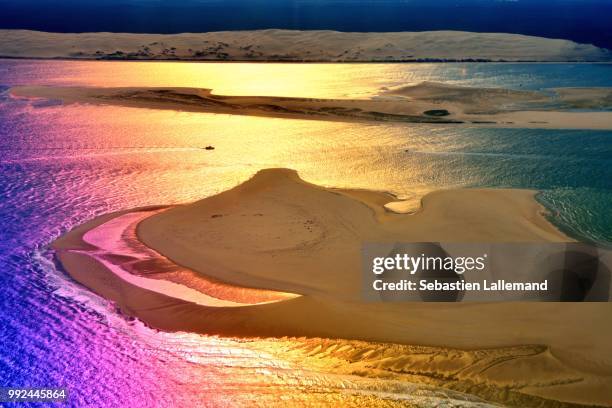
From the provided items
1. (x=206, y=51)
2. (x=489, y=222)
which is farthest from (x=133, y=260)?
(x=206, y=51)

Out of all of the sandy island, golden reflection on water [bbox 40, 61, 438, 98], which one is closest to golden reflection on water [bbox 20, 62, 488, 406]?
golden reflection on water [bbox 40, 61, 438, 98]

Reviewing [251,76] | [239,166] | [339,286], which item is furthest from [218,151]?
[251,76]

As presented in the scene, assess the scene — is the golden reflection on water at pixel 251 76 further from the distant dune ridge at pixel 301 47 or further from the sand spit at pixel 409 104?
the distant dune ridge at pixel 301 47

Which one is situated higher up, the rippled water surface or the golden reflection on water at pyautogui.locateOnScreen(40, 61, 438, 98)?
the golden reflection on water at pyautogui.locateOnScreen(40, 61, 438, 98)

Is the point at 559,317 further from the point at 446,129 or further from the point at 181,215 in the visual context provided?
the point at 446,129

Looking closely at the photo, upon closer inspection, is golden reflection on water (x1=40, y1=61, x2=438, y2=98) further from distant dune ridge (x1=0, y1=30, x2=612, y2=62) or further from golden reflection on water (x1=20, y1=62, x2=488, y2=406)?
distant dune ridge (x1=0, y1=30, x2=612, y2=62)

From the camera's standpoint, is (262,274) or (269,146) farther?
(269,146)

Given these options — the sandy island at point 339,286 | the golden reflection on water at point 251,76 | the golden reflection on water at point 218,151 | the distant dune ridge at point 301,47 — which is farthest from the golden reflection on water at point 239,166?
the distant dune ridge at point 301,47
